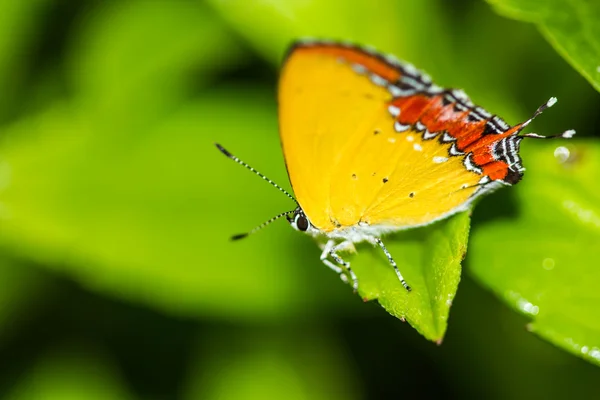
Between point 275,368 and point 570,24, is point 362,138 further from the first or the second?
point 275,368

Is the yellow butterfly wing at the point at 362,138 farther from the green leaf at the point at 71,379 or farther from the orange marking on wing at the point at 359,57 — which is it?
the green leaf at the point at 71,379

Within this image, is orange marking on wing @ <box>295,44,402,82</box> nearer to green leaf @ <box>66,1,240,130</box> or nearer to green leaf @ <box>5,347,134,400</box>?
green leaf @ <box>66,1,240,130</box>

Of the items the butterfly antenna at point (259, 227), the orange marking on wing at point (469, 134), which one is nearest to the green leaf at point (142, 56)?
the butterfly antenna at point (259, 227)

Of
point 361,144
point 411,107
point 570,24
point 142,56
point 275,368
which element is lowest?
point 275,368

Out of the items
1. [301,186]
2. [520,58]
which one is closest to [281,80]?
[301,186]

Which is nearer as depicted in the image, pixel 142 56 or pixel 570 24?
pixel 570 24

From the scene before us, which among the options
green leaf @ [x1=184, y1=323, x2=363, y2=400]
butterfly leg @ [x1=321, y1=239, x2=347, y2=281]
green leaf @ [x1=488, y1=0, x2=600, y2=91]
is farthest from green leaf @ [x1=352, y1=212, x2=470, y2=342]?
green leaf @ [x1=184, y1=323, x2=363, y2=400]

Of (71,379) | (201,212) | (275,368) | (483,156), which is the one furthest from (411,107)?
(71,379)
